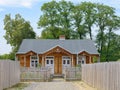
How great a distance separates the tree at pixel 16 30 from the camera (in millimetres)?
88312

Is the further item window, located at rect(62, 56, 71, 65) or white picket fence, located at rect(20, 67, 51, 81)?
window, located at rect(62, 56, 71, 65)

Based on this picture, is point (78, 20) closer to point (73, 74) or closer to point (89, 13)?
point (89, 13)

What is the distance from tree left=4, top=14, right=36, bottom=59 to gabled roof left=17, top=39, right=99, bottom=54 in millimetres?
19556

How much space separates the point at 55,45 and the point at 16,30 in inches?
960

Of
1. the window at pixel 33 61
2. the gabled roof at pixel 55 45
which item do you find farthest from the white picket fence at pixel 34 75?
the gabled roof at pixel 55 45

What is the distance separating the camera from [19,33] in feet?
290

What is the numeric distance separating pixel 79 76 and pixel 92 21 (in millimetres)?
43756

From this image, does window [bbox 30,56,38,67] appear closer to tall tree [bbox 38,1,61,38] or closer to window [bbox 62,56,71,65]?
window [bbox 62,56,71,65]

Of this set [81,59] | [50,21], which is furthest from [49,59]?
[50,21]

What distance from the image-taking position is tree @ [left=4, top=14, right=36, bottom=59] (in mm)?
88312

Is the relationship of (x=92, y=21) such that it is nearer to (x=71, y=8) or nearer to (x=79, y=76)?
(x=71, y=8)

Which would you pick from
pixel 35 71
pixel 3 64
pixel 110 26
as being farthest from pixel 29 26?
pixel 3 64

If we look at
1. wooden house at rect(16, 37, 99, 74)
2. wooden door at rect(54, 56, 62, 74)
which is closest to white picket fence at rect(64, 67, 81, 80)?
A: wooden house at rect(16, 37, 99, 74)

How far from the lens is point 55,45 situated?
217ft
